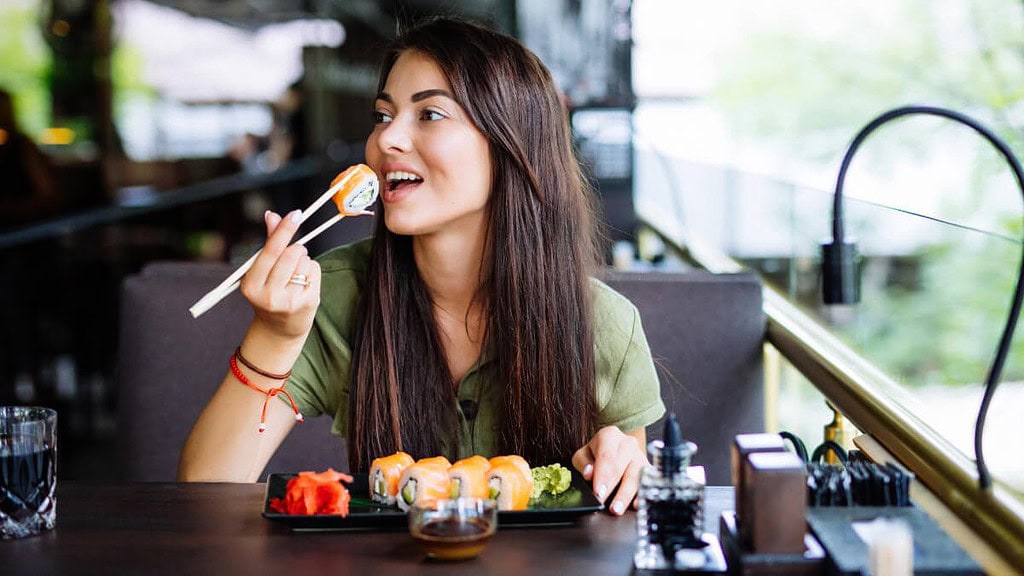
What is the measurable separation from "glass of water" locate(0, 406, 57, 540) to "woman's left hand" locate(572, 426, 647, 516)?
0.73m

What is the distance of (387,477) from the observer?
1.40 m

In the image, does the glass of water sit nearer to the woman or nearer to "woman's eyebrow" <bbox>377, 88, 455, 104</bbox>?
the woman

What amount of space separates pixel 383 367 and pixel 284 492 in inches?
18.4

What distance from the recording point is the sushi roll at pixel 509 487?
1354mm

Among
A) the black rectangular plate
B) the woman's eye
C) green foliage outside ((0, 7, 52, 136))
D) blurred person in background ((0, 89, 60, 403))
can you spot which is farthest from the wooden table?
green foliage outside ((0, 7, 52, 136))

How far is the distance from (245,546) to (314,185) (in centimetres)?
718

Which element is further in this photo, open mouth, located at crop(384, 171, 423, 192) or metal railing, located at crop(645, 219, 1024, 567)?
open mouth, located at crop(384, 171, 423, 192)

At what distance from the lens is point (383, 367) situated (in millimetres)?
1879

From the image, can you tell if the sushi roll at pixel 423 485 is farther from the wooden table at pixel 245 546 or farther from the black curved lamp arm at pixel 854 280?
the black curved lamp arm at pixel 854 280

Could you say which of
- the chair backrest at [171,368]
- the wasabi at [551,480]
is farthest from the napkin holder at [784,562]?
the chair backrest at [171,368]

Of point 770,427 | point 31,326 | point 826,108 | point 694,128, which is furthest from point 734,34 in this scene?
point 770,427

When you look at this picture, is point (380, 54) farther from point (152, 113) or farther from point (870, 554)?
point (152, 113)

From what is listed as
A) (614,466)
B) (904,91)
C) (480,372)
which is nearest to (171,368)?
(480,372)

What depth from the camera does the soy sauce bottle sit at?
1204mm
